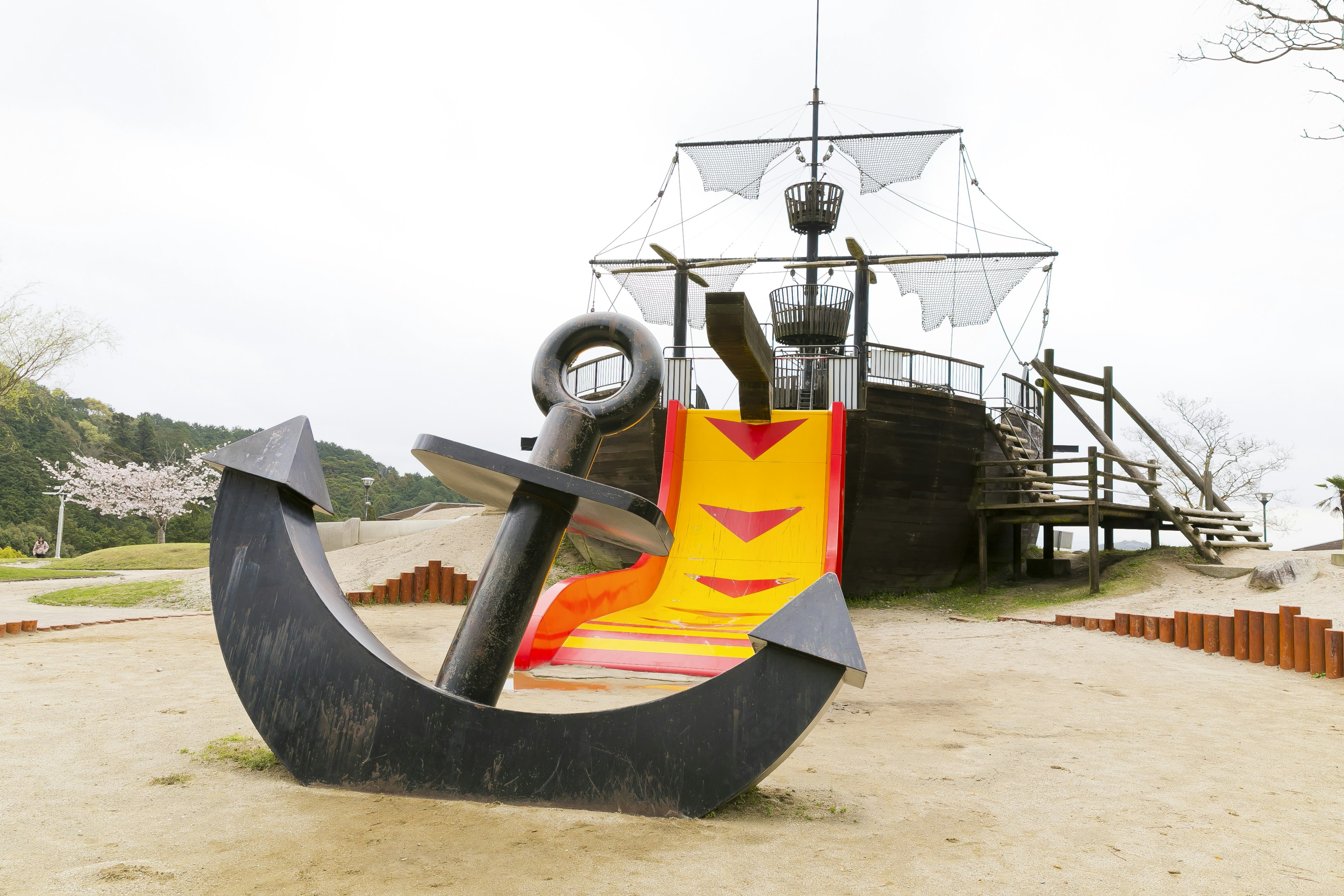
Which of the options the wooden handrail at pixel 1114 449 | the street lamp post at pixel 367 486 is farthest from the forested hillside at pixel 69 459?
the wooden handrail at pixel 1114 449

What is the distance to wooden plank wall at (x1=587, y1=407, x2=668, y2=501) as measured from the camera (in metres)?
12.0

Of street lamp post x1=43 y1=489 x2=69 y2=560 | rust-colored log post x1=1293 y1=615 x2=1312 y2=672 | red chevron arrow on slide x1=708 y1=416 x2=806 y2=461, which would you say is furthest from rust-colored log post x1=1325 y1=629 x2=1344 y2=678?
street lamp post x1=43 y1=489 x2=69 y2=560

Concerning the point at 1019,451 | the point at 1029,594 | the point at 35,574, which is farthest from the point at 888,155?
the point at 35,574

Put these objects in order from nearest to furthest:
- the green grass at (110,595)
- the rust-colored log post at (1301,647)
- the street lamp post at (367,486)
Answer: the rust-colored log post at (1301,647) < the green grass at (110,595) < the street lamp post at (367,486)

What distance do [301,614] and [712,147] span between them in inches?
810

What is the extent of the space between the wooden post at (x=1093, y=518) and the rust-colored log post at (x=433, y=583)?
389 inches

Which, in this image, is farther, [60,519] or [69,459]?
[69,459]

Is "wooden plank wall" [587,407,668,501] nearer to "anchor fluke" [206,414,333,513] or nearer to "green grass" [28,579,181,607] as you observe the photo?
"green grass" [28,579,181,607]

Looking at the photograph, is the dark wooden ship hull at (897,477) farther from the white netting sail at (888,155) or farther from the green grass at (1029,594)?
the white netting sail at (888,155)

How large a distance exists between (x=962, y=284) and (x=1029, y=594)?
9312 mm

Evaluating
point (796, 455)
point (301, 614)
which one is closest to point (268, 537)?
point (301, 614)

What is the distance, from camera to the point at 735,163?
21.9 m

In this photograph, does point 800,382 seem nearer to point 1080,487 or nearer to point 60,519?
point 1080,487

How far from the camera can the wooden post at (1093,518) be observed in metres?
12.3
